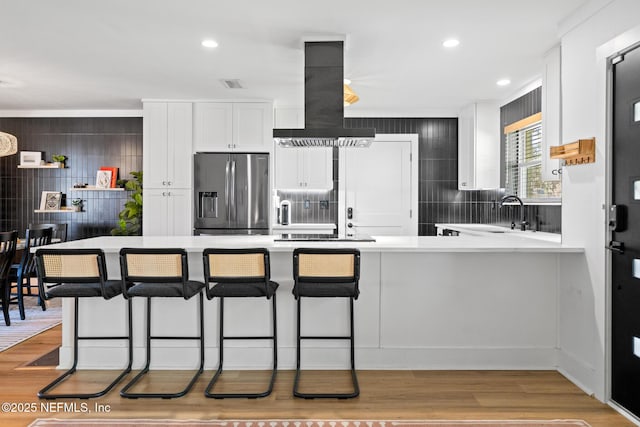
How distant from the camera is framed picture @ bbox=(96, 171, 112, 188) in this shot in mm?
5938

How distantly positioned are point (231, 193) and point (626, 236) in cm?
406

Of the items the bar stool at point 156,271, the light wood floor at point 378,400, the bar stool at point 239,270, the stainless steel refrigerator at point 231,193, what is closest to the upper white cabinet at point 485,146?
the stainless steel refrigerator at point 231,193

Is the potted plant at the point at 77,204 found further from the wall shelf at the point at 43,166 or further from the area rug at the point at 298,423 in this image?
the area rug at the point at 298,423

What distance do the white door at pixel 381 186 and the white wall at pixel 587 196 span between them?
116 inches

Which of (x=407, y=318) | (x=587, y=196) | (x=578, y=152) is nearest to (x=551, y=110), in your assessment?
(x=578, y=152)

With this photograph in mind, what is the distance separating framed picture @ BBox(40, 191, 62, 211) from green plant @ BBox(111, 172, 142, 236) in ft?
3.06

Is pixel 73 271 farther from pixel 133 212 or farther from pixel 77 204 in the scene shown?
pixel 77 204

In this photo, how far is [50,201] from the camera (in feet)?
19.7

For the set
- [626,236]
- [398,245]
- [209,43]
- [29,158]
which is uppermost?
[209,43]

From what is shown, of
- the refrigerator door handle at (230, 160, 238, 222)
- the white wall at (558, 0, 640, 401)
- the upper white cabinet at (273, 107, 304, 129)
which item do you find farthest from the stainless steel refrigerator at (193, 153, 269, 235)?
the white wall at (558, 0, 640, 401)

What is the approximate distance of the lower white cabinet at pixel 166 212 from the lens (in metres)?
5.44

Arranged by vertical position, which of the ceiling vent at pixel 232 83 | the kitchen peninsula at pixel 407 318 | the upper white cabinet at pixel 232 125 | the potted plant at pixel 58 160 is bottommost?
the kitchen peninsula at pixel 407 318

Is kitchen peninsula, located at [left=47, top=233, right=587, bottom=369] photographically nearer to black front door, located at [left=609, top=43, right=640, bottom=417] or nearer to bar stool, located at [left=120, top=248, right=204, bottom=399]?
bar stool, located at [left=120, top=248, right=204, bottom=399]

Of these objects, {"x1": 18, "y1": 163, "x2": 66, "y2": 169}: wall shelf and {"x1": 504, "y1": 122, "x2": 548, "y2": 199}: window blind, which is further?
{"x1": 18, "y1": 163, "x2": 66, "y2": 169}: wall shelf
